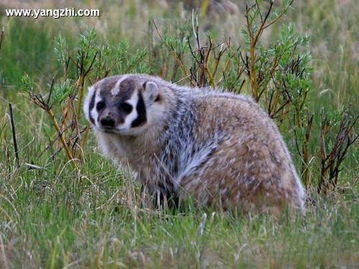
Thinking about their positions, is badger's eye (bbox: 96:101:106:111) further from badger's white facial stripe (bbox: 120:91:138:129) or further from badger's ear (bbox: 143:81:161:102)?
badger's ear (bbox: 143:81:161:102)

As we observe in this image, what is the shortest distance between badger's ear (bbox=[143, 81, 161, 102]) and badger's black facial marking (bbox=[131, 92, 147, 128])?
1.7 inches

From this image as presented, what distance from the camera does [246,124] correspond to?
602 cm

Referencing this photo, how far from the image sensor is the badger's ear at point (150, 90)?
241 inches

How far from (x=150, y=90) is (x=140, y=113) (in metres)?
0.14

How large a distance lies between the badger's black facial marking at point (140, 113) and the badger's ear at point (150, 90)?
4 centimetres

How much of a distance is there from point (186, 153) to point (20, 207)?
0.98 meters

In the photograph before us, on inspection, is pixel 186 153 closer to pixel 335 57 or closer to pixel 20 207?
pixel 20 207

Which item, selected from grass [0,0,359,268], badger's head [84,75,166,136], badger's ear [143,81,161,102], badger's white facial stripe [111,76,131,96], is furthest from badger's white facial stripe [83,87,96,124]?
grass [0,0,359,268]

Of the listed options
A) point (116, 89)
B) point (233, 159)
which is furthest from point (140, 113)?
point (233, 159)

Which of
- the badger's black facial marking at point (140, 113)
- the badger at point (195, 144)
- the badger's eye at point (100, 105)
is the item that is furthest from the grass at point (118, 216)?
the badger's eye at point (100, 105)

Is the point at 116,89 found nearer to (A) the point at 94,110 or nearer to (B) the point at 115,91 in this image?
(B) the point at 115,91

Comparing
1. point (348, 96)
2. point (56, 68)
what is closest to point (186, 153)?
point (348, 96)

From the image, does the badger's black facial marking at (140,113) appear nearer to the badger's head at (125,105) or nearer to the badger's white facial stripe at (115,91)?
the badger's head at (125,105)

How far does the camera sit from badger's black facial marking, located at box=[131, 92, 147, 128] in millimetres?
6062
